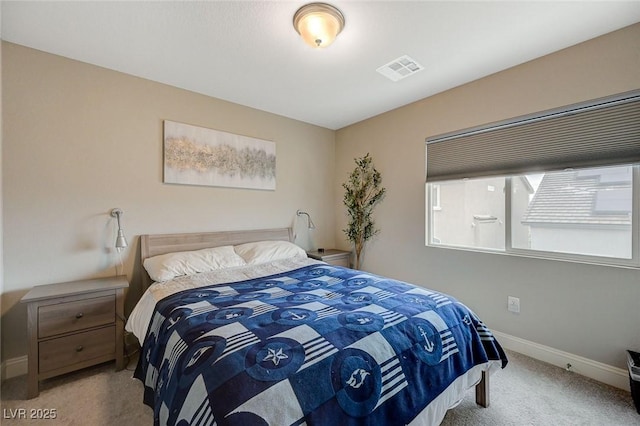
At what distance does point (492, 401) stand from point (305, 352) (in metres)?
1.53

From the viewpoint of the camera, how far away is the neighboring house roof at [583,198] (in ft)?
6.54

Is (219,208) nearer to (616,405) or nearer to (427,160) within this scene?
(427,160)

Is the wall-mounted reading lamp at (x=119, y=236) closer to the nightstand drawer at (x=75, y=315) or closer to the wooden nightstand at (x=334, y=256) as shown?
the nightstand drawer at (x=75, y=315)

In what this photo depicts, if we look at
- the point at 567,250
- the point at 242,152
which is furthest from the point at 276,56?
Answer: the point at 567,250

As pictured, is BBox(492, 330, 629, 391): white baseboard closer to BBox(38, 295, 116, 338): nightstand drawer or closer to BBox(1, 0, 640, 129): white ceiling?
BBox(1, 0, 640, 129): white ceiling

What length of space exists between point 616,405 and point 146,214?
3899mm

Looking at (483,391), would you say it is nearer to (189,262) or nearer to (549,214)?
(549,214)

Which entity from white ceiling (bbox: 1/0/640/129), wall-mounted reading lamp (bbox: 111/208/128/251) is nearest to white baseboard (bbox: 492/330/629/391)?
white ceiling (bbox: 1/0/640/129)

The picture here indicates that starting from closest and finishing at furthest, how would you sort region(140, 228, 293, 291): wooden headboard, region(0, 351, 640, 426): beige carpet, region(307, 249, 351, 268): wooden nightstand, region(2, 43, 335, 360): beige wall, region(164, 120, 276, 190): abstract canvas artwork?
1. region(0, 351, 640, 426): beige carpet
2. region(2, 43, 335, 360): beige wall
3. region(140, 228, 293, 291): wooden headboard
4. region(164, 120, 276, 190): abstract canvas artwork
5. region(307, 249, 351, 268): wooden nightstand

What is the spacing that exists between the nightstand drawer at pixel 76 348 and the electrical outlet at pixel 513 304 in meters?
3.38

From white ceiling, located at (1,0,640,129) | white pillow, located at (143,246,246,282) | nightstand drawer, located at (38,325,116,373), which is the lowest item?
nightstand drawer, located at (38,325,116,373)

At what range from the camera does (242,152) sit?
10.4 ft

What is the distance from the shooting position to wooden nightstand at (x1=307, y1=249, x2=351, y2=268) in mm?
3482

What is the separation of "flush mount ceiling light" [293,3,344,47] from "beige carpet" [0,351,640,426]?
255 centimetres
